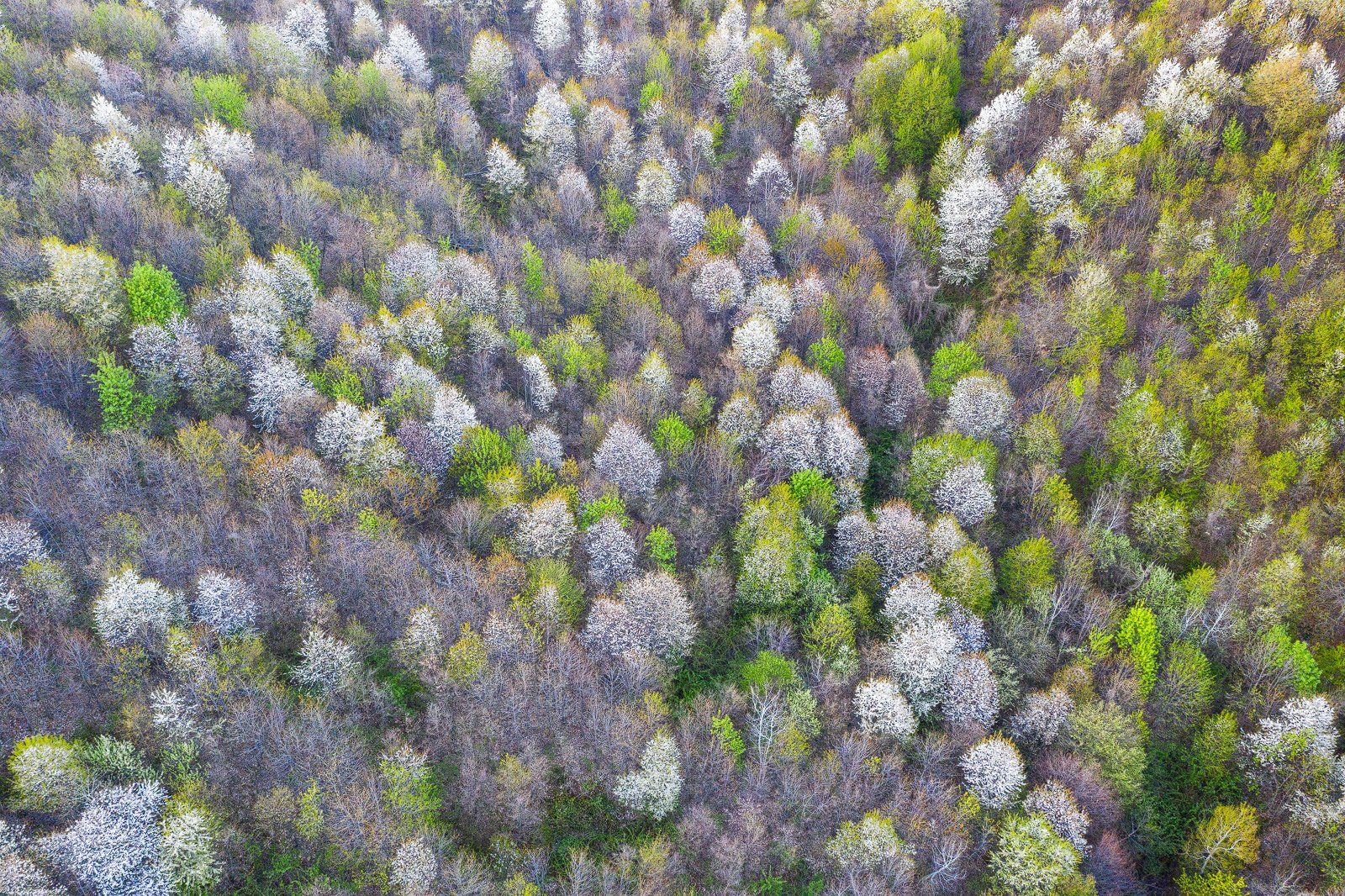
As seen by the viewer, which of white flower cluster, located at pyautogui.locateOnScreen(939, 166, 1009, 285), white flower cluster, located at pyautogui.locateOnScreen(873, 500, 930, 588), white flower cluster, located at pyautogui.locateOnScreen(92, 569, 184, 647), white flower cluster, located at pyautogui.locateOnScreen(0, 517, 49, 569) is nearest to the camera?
white flower cluster, located at pyautogui.locateOnScreen(92, 569, 184, 647)

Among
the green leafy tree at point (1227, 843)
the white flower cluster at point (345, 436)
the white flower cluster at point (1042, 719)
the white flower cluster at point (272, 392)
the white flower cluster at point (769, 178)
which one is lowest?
the green leafy tree at point (1227, 843)

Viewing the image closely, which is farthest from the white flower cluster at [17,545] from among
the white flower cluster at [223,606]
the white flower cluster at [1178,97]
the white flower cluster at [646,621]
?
the white flower cluster at [1178,97]

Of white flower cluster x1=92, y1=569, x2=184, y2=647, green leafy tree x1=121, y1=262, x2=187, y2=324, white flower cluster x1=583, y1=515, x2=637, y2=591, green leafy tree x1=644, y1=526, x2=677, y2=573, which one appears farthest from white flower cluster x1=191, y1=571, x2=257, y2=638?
green leafy tree x1=644, y1=526, x2=677, y2=573

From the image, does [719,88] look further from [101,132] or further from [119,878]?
[119,878]

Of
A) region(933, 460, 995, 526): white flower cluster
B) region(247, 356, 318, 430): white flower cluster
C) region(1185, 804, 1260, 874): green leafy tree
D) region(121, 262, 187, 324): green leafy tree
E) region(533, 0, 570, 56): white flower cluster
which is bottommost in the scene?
region(1185, 804, 1260, 874): green leafy tree

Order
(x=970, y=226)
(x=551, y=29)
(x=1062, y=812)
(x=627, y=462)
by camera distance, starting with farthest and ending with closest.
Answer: (x=551, y=29) < (x=970, y=226) < (x=627, y=462) < (x=1062, y=812)

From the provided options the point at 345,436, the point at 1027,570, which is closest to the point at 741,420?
the point at 1027,570

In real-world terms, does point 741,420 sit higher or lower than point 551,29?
lower

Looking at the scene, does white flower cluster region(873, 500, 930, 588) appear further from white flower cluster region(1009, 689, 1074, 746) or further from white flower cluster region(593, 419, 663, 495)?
white flower cluster region(593, 419, 663, 495)

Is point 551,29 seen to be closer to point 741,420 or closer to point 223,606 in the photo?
point 741,420

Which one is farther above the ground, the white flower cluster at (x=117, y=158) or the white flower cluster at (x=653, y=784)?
the white flower cluster at (x=117, y=158)

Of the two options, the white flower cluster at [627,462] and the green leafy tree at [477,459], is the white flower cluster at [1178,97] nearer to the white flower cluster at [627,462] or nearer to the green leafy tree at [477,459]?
the white flower cluster at [627,462]

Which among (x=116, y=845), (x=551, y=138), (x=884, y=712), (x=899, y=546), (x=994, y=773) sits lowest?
(x=994, y=773)

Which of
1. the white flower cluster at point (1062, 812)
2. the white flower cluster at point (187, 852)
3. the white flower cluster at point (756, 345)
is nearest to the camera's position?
the white flower cluster at point (187, 852)
